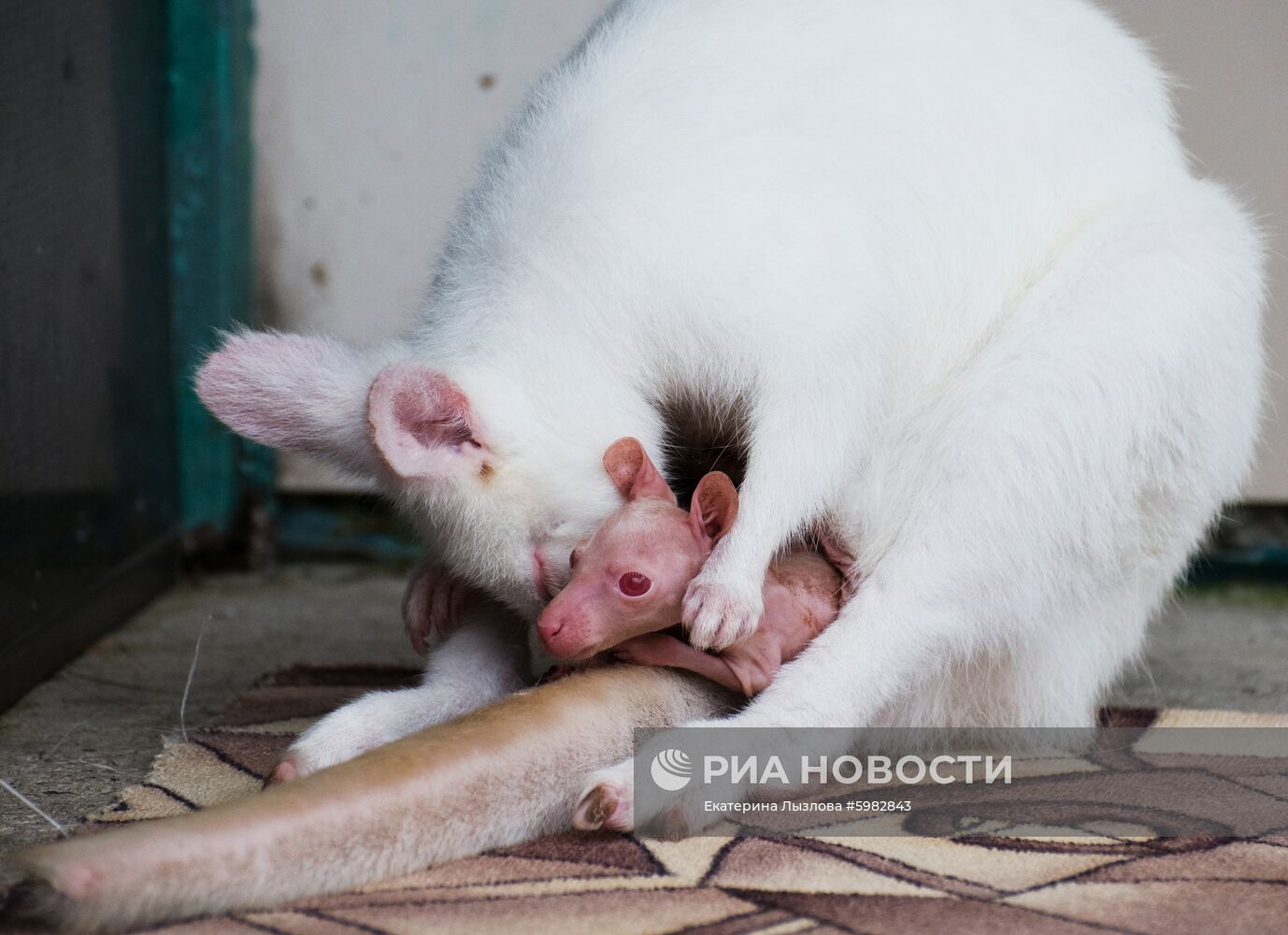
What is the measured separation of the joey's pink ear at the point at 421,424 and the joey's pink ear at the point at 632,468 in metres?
0.16

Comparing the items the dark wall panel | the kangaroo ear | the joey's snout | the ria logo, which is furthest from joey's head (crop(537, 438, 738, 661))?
the dark wall panel

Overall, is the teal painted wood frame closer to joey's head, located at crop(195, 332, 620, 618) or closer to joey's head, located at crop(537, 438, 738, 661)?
joey's head, located at crop(195, 332, 620, 618)

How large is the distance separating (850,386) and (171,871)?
1023 millimetres

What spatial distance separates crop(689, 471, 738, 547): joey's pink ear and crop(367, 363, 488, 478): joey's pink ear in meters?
0.28

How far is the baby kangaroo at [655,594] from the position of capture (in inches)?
65.7

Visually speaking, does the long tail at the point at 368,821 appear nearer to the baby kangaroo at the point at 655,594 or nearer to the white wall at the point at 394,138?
the baby kangaroo at the point at 655,594

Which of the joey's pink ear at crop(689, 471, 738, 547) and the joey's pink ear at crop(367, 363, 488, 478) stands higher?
the joey's pink ear at crop(367, 363, 488, 478)

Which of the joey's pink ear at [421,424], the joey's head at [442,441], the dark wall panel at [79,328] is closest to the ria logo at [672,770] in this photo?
the joey's head at [442,441]

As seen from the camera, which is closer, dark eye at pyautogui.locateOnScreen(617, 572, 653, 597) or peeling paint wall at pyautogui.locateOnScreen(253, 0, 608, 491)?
dark eye at pyautogui.locateOnScreen(617, 572, 653, 597)

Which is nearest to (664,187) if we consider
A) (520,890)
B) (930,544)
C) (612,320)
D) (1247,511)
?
(612,320)

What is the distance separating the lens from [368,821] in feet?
4.57

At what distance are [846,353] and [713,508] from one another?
0.88 feet

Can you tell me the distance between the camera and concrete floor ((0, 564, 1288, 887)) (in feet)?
6.39

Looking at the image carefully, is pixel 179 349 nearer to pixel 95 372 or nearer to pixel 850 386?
pixel 95 372
